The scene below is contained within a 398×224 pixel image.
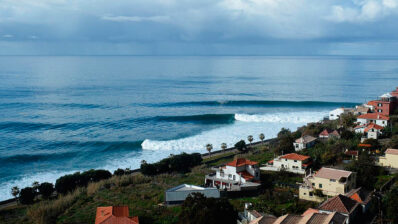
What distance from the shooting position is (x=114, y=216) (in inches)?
830

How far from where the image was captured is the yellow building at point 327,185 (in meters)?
24.6

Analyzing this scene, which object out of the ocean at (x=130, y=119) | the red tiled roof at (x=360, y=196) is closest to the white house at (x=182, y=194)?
the red tiled roof at (x=360, y=196)

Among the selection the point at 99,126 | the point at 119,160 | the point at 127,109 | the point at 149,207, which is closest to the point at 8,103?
the point at 127,109

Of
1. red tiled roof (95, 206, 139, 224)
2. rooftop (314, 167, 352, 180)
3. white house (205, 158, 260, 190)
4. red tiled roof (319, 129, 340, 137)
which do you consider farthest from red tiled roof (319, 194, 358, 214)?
red tiled roof (319, 129, 340, 137)

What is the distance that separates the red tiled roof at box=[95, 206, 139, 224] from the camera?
2069cm

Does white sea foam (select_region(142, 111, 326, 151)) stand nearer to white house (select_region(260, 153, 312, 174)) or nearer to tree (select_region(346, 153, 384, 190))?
white house (select_region(260, 153, 312, 174))

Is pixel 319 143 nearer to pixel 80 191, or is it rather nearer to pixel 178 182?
pixel 178 182

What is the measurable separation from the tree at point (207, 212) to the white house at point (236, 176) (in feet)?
27.1

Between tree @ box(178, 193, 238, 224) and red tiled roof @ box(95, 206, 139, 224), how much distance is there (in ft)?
10.7

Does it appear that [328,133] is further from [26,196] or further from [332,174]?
[26,196]

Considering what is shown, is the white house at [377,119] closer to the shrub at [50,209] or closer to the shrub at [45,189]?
the shrub at [50,209]

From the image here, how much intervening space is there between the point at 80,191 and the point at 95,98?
2251 inches

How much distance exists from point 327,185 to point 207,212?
10352 mm

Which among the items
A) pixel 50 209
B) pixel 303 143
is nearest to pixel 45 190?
pixel 50 209
